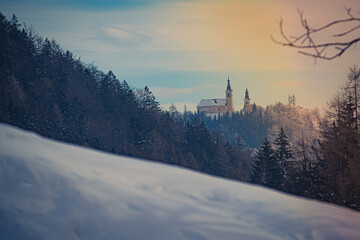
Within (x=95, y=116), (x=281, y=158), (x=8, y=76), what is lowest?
(x=281, y=158)

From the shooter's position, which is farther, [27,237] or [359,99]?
[359,99]

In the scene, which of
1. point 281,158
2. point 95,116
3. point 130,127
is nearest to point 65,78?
point 95,116

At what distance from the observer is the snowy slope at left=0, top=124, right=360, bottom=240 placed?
283 centimetres

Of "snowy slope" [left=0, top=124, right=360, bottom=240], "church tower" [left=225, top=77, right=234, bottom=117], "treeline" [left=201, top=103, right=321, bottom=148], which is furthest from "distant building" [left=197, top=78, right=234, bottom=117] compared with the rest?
"snowy slope" [left=0, top=124, right=360, bottom=240]

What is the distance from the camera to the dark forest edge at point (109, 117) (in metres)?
36.0

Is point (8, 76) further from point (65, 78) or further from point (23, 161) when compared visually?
point (23, 161)

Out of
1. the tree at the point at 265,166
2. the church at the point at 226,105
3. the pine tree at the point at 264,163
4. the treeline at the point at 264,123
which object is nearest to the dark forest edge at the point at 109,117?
the tree at the point at 265,166

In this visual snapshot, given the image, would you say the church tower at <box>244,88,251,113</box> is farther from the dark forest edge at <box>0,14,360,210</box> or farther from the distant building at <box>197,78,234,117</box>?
the dark forest edge at <box>0,14,360,210</box>

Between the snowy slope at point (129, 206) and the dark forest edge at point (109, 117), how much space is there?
23.9 metres

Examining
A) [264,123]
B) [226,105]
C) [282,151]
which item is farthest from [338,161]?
[226,105]

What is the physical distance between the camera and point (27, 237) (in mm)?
2736

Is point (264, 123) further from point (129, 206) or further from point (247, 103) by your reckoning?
point (129, 206)

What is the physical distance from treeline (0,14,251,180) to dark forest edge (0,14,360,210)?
5.3 inches

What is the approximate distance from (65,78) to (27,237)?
5883cm
